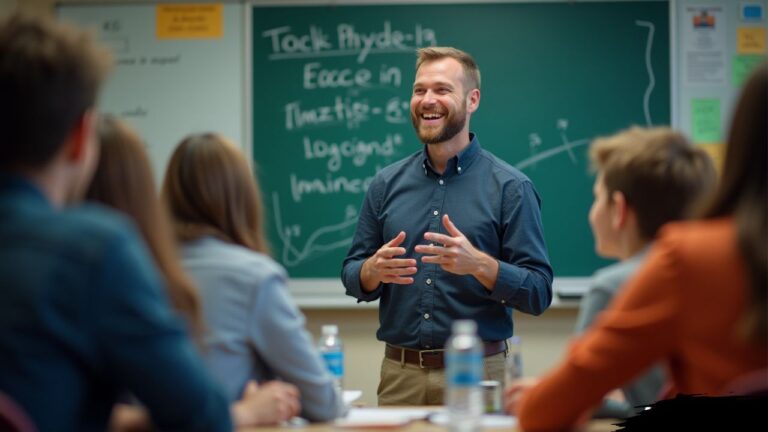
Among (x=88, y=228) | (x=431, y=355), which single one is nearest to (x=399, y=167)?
(x=431, y=355)

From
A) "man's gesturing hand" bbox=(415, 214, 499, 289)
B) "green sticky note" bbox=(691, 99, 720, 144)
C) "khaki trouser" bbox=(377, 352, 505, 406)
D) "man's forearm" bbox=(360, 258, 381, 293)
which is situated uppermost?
"green sticky note" bbox=(691, 99, 720, 144)

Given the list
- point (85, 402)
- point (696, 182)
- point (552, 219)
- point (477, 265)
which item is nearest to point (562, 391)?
point (696, 182)

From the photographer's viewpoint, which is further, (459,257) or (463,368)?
(459,257)

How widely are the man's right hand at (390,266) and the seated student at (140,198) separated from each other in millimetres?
1288

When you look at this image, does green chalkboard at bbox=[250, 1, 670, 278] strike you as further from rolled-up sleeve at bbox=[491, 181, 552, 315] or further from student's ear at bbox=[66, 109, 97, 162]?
student's ear at bbox=[66, 109, 97, 162]

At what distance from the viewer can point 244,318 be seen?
1.91 metres

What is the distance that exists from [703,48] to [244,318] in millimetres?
3135

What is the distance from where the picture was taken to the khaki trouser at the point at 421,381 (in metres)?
3.05

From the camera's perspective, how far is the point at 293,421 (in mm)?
2033

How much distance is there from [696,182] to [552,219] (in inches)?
96.1

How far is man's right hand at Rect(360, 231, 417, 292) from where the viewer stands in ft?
9.59

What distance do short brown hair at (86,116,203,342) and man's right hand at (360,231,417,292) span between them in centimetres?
129

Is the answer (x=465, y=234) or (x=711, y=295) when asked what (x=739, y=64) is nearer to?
(x=465, y=234)

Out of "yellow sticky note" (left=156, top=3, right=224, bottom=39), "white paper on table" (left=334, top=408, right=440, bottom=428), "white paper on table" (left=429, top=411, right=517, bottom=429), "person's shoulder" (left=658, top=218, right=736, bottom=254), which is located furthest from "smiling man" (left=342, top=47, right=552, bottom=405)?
"person's shoulder" (left=658, top=218, right=736, bottom=254)
